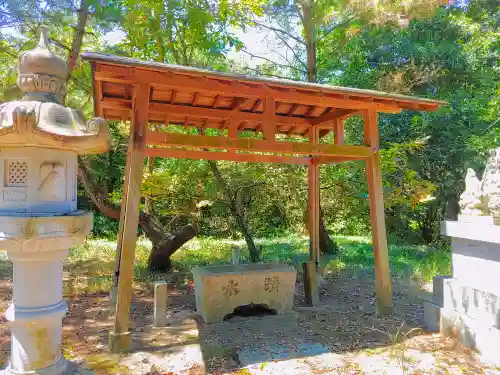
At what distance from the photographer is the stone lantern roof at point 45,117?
8.36 ft

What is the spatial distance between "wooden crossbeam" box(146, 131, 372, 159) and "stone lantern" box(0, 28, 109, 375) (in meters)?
1.54

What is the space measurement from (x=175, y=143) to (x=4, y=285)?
18.6 feet

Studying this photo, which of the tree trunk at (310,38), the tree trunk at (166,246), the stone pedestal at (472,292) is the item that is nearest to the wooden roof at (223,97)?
the stone pedestal at (472,292)

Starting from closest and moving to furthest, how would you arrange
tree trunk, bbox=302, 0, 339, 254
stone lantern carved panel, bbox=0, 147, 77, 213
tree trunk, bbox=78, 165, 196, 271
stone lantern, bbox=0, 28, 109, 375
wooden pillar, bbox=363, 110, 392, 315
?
stone lantern, bbox=0, 28, 109, 375
stone lantern carved panel, bbox=0, 147, 77, 213
wooden pillar, bbox=363, 110, 392, 315
tree trunk, bbox=78, 165, 196, 271
tree trunk, bbox=302, 0, 339, 254

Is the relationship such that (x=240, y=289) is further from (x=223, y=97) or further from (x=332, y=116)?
(x=332, y=116)

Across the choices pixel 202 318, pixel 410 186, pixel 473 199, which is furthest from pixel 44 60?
pixel 410 186

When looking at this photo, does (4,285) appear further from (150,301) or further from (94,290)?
(150,301)

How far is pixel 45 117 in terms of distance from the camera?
271cm

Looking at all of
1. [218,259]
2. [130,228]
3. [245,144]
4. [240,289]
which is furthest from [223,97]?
[218,259]

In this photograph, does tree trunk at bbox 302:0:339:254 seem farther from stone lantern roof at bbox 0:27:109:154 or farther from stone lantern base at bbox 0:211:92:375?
stone lantern base at bbox 0:211:92:375

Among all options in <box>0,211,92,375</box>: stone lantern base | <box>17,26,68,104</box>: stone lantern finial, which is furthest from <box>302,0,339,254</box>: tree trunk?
<box>0,211,92,375</box>: stone lantern base

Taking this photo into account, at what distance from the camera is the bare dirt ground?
3887 mm

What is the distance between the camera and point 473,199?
173 inches

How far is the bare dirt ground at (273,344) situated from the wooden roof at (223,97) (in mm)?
2934
